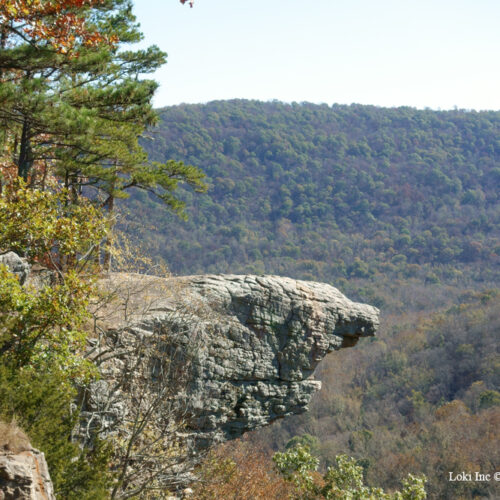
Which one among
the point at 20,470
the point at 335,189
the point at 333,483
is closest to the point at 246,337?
the point at 333,483

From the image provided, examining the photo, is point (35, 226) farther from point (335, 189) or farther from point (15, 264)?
point (335, 189)

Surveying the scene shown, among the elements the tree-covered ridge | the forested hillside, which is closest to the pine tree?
the forested hillside

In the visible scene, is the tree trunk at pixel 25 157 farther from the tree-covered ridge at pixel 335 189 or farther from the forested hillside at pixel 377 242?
the tree-covered ridge at pixel 335 189

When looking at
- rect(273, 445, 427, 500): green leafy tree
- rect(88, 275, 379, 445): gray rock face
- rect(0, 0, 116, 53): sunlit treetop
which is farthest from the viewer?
rect(273, 445, 427, 500): green leafy tree

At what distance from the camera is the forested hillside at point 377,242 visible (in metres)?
38.3

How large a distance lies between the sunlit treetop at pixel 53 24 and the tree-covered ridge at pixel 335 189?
39557 millimetres

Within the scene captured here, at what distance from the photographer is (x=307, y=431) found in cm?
4378

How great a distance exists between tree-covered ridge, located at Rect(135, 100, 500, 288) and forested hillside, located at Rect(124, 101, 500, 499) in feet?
0.70

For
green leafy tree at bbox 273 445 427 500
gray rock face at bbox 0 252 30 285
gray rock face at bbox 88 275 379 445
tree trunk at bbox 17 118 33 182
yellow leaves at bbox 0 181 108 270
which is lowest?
green leafy tree at bbox 273 445 427 500

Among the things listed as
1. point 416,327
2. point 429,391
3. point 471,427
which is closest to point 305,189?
point 416,327

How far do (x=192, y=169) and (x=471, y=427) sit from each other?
27889mm

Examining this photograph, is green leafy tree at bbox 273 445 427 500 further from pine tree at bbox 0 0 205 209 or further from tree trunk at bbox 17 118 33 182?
tree trunk at bbox 17 118 33 182

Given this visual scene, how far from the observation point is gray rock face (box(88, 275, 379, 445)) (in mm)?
12039

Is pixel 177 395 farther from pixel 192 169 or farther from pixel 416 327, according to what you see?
pixel 416 327
